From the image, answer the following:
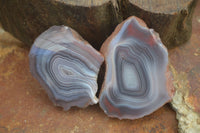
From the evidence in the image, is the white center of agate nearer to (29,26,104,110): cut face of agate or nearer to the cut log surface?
(29,26,104,110): cut face of agate

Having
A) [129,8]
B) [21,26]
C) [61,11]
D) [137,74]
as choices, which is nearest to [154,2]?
[129,8]

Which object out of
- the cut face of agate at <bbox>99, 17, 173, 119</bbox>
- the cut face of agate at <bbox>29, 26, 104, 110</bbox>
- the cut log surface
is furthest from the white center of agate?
the cut log surface

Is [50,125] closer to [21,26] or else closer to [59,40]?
[59,40]

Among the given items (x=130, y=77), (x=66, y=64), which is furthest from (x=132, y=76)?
(x=66, y=64)

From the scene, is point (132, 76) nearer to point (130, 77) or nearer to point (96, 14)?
point (130, 77)

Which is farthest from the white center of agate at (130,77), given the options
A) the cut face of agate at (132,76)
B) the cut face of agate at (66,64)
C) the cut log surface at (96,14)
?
the cut log surface at (96,14)

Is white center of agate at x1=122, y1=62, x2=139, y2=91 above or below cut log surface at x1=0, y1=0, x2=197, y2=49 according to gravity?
below
